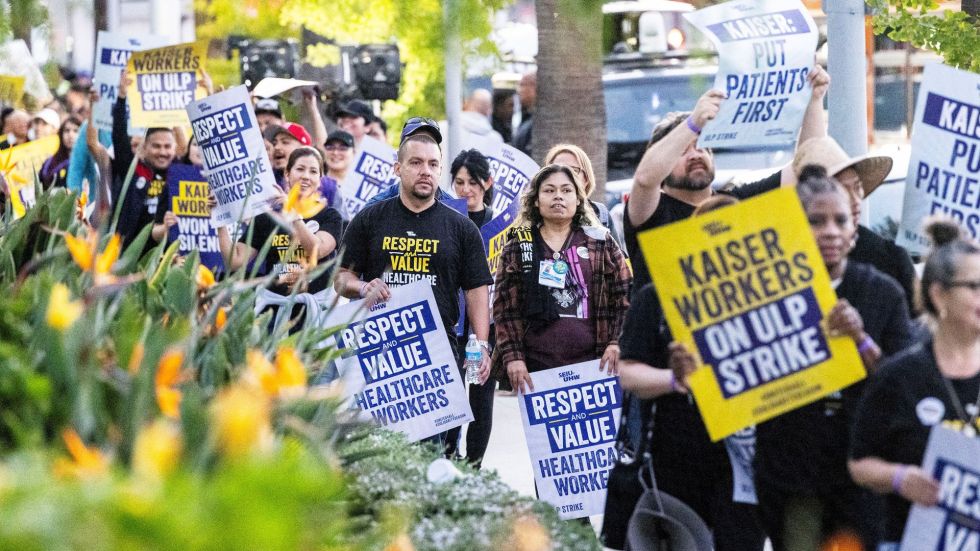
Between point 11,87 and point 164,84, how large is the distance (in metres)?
5.48

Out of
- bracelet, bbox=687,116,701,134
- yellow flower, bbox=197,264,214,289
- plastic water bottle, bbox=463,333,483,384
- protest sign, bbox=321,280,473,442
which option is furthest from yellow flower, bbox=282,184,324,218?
plastic water bottle, bbox=463,333,483,384

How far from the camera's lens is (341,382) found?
4789 mm

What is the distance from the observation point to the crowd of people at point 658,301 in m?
4.67

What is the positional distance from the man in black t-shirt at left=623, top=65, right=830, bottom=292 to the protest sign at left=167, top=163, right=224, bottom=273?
14.8ft

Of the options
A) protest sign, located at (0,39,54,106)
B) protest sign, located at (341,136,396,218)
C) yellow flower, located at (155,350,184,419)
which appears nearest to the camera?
yellow flower, located at (155,350,184,419)

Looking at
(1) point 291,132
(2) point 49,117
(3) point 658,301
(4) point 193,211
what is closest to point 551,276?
(3) point 658,301

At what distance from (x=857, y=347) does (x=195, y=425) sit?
7.35ft

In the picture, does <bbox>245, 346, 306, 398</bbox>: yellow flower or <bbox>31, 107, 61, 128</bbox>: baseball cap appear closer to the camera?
<bbox>245, 346, 306, 398</bbox>: yellow flower

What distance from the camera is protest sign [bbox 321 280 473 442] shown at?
815 centimetres

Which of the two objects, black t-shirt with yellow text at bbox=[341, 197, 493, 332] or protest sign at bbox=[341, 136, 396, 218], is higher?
black t-shirt with yellow text at bbox=[341, 197, 493, 332]

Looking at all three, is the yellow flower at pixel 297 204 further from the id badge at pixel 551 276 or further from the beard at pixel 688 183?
the id badge at pixel 551 276

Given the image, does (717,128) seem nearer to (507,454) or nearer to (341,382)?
(341,382)

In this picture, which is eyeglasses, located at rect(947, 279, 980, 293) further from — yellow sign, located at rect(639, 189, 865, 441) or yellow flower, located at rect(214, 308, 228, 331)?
yellow flower, located at rect(214, 308, 228, 331)

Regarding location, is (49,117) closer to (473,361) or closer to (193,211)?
(193,211)
